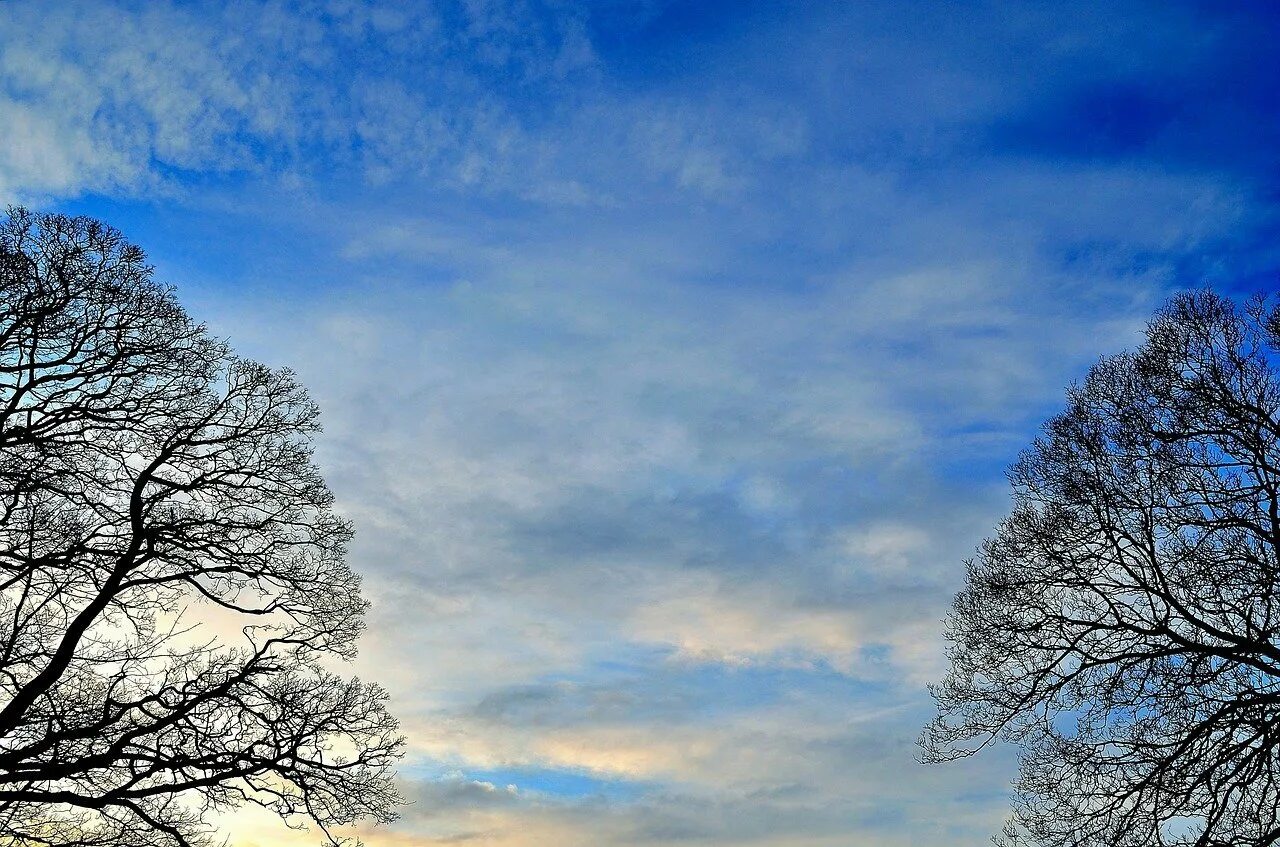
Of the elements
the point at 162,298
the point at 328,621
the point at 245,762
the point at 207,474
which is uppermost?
the point at 162,298

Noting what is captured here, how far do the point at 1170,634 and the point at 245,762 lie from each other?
11.5 m

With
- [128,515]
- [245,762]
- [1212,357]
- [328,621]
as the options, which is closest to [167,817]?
[245,762]

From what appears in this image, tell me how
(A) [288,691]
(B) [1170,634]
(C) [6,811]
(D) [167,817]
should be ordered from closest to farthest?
1. (C) [6,811]
2. (D) [167,817]
3. (A) [288,691]
4. (B) [1170,634]

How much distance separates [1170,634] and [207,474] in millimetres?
12557

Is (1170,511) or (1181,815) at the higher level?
(1170,511)

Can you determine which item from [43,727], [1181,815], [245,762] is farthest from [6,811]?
[1181,815]

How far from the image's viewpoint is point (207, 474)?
1198 cm

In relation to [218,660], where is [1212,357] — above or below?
above

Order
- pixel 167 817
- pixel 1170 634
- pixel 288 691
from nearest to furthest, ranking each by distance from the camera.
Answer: pixel 167 817 → pixel 288 691 → pixel 1170 634

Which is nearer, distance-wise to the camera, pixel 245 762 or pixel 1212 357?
pixel 245 762

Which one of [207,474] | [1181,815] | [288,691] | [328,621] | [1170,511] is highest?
[207,474]

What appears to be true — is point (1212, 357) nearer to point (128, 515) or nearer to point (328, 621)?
point (328, 621)

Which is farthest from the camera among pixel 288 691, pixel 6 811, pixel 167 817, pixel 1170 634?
pixel 1170 634

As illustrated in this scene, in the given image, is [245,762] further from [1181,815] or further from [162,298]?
[1181,815]
